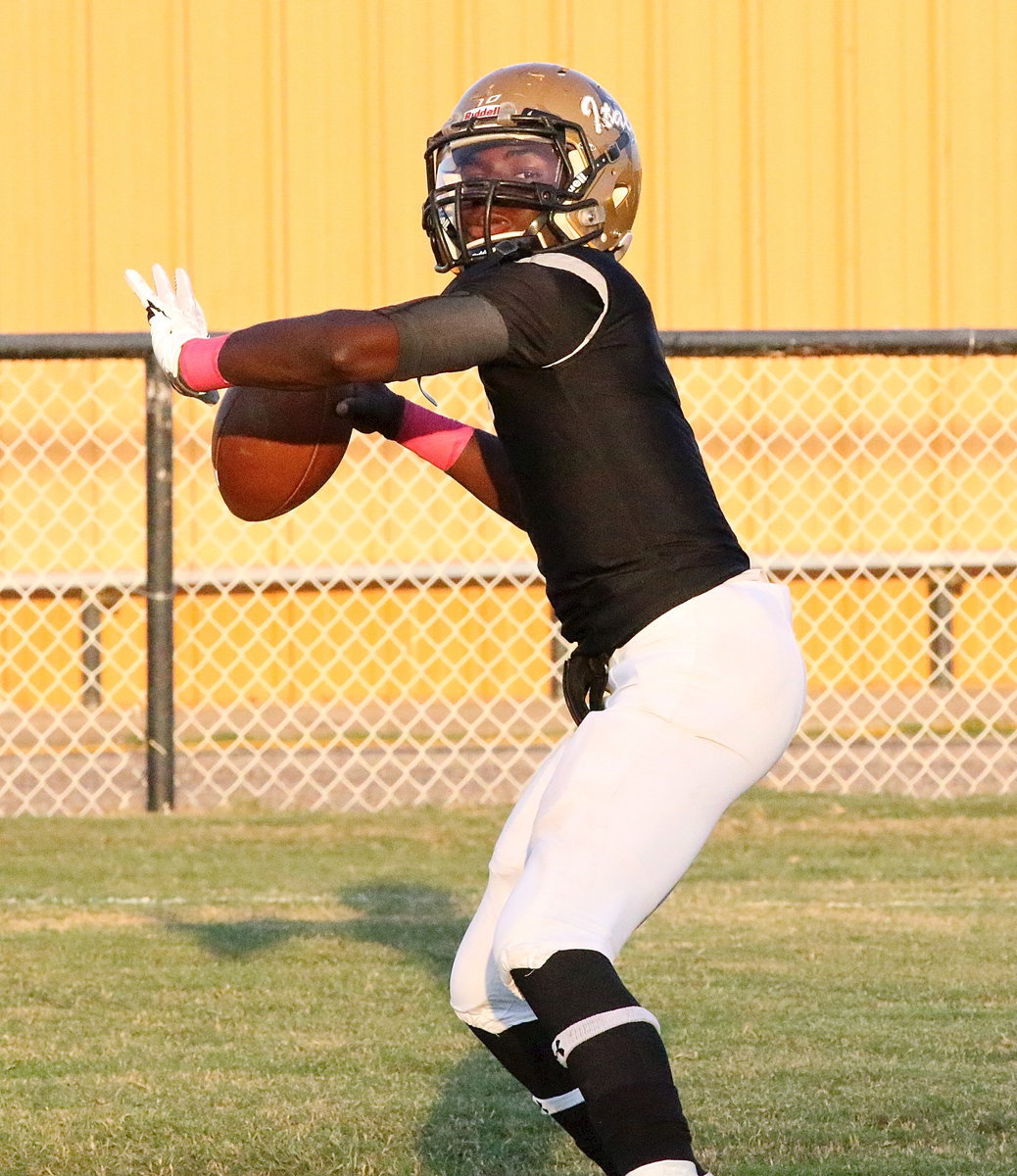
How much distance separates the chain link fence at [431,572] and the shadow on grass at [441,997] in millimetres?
2912

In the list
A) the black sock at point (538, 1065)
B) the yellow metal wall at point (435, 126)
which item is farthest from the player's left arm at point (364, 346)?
the yellow metal wall at point (435, 126)

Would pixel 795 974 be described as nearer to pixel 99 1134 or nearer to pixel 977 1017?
pixel 977 1017

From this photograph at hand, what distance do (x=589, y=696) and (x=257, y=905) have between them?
2.99m

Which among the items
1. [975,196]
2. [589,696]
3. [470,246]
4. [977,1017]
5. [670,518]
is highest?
[975,196]

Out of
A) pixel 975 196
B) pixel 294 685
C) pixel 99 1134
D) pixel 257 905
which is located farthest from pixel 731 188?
pixel 99 1134

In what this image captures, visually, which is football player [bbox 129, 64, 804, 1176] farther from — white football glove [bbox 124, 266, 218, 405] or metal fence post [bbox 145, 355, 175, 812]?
metal fence post [bbox 145, 355, 175, 812]

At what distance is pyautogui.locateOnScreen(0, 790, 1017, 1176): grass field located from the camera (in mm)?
3320

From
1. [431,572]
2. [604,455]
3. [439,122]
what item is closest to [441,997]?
[604,455]

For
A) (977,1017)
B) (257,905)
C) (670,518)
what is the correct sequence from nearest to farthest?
(670,518) < (977,1017) < (257,905)

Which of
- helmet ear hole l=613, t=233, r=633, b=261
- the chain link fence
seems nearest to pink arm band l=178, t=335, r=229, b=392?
helmet ear hole l=613, t=233, r=633, b=261

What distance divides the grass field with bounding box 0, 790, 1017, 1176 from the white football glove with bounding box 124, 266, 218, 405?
4.60 feet

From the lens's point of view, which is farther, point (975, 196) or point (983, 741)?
point (975, 196)

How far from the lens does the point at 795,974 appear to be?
15.1ft

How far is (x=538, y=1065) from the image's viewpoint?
8.78ft
